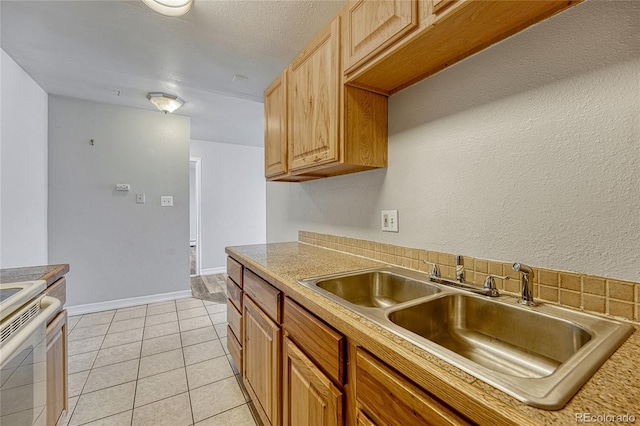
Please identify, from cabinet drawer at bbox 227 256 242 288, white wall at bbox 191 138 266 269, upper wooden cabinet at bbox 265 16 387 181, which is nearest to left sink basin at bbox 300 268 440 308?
upper wooden cabinet at bbox 265 16 387 181

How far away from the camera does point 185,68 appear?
6.81 feet

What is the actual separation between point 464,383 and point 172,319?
306cm

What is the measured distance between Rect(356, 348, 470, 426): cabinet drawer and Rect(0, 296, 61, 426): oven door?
3.11ft

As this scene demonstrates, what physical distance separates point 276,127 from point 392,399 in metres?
1.82

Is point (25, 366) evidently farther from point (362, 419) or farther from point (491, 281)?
point (491, 281)

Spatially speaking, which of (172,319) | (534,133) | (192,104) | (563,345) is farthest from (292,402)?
(192,104)

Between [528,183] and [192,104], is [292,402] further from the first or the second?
[192,104]

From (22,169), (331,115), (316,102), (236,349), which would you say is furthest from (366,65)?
(22,169)

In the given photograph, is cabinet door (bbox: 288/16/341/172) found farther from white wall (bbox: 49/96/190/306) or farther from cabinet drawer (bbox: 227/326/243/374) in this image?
white wall (bbox: 49/96/190/306)

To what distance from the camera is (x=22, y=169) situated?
88.8 inches

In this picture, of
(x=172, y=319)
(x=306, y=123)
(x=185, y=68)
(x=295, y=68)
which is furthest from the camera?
(x=172, y=319)

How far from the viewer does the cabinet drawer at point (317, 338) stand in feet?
2.65

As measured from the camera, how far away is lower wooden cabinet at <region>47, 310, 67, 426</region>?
3.84 ft

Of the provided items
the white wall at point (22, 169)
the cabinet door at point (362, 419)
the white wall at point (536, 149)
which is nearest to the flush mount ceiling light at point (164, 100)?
the white wall at point (22, 169)
